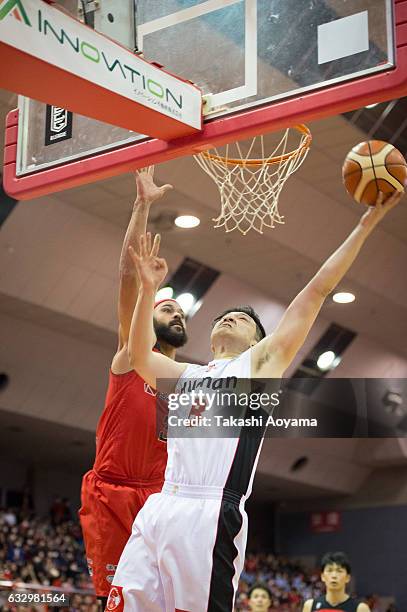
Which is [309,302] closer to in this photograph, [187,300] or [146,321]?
[146,321]

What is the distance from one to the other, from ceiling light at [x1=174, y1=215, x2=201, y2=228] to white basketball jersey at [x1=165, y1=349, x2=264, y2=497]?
30.4ft

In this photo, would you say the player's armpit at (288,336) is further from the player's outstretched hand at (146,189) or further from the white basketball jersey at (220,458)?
the player's outstretched hand at (146,189)

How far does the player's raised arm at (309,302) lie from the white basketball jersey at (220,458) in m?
0.10

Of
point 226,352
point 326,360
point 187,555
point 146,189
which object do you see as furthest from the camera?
point 326,360

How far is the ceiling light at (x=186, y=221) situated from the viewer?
12.9 m

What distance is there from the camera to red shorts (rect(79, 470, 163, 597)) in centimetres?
445

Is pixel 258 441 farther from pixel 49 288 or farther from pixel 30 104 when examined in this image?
pixel 49 288

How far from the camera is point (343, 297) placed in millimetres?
15688

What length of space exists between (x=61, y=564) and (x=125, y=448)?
11.8 m

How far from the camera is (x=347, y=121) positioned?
11.0m

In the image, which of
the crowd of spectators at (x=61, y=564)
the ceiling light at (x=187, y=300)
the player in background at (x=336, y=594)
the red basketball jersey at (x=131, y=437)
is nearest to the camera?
the red basketball jersey at (x=131, y=437)

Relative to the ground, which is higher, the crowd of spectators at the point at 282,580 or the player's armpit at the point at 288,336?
the crowd of spectators at the point at 282,580

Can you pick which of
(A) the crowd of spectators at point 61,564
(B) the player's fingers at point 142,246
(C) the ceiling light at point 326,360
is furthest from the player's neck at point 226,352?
(C) the ceiling light at point 326,360

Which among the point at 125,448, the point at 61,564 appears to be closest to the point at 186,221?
the point at 61,564
